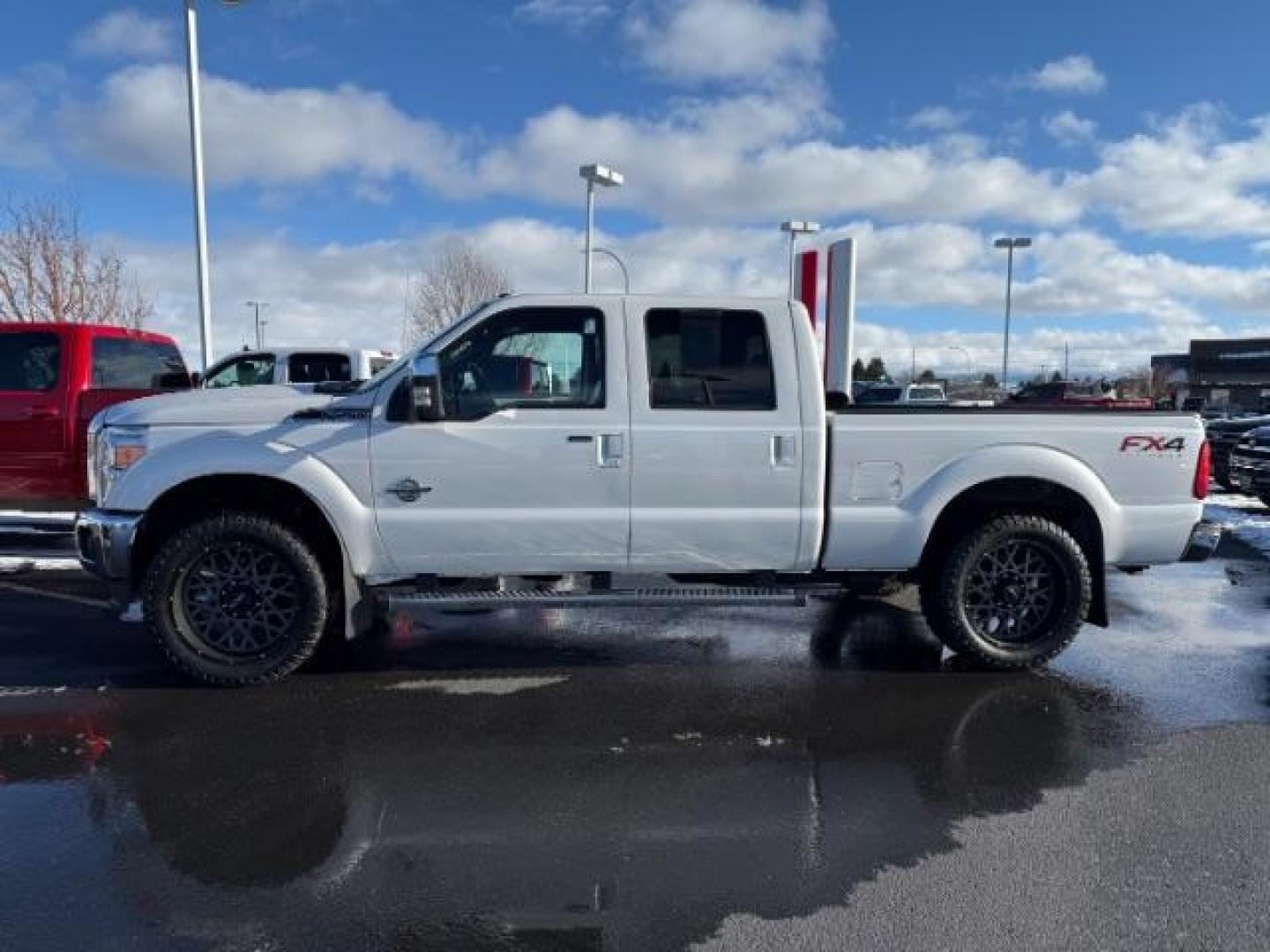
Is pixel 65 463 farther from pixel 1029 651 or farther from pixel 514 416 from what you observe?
pixel 1029 651

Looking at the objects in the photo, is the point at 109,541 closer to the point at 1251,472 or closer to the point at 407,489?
the point at 407,489

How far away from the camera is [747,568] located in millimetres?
5113

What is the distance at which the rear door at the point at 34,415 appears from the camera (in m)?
7.86

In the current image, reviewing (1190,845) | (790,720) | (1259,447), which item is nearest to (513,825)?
(790,720)

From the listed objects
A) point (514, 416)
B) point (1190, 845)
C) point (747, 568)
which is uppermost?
point (514, 416)

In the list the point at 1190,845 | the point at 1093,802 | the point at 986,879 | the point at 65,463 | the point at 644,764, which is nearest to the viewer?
the point at 986,879

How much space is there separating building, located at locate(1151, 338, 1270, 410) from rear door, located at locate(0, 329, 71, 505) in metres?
65.1

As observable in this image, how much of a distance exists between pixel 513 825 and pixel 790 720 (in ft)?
5.55

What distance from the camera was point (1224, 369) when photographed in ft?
220

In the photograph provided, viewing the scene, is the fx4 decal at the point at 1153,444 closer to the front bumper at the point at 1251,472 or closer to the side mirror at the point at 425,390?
the side mirror at the point at 425,390

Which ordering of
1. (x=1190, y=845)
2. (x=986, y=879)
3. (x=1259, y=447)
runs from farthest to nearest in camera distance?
1. (x=1259, y=447)
2. (x=1190, y=845)
3. (x=986, y=879)

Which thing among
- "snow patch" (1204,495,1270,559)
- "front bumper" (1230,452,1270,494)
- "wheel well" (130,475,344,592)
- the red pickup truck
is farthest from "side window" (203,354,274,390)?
"front bumper" (1230,452,1270,494)

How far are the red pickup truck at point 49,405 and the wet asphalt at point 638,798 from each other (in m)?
2.46

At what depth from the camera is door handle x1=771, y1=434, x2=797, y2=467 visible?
16.2 ft
